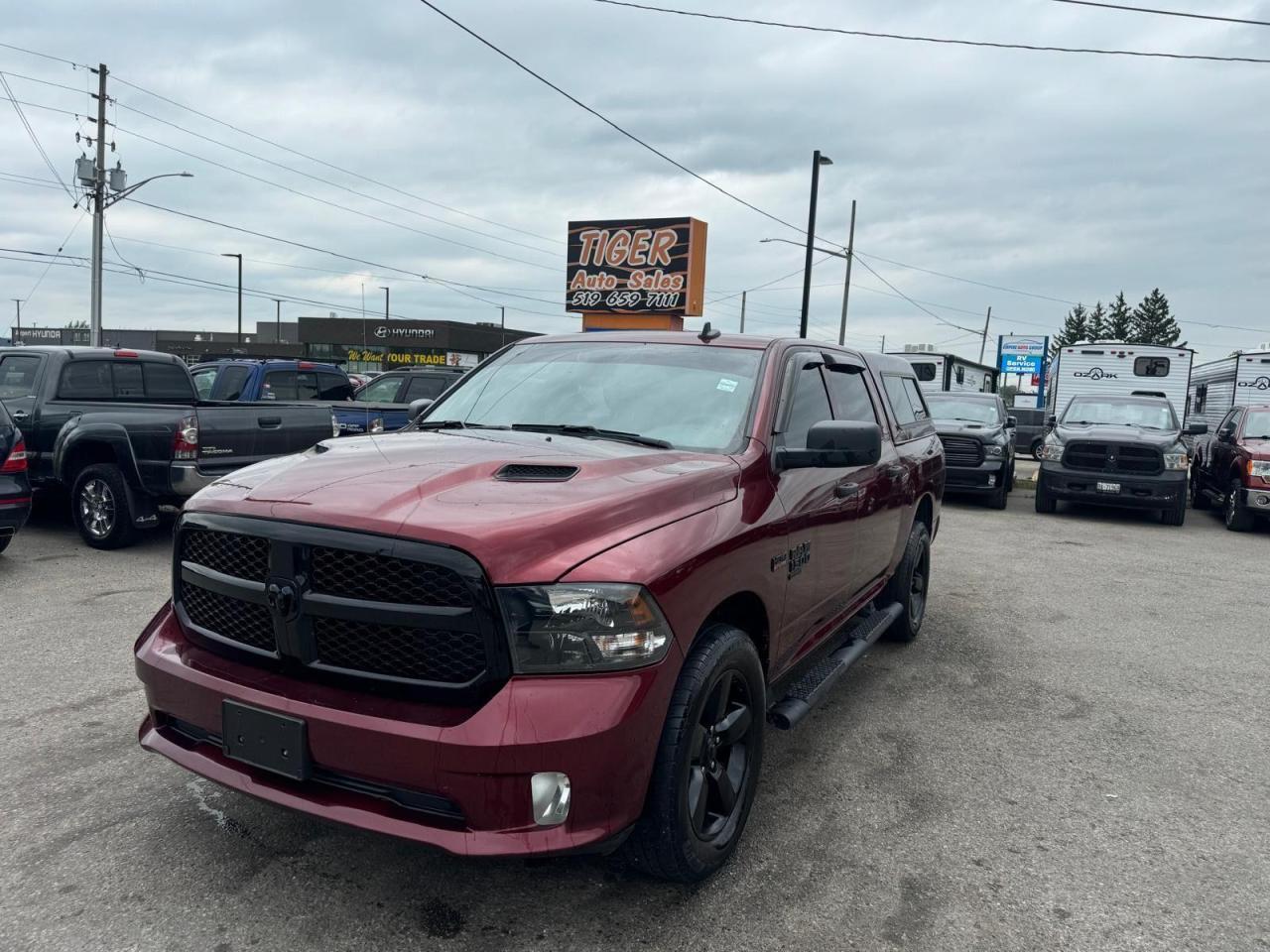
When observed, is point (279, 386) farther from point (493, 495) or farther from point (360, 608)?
point (360, 608)

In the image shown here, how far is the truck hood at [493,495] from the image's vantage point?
2434 millimetres

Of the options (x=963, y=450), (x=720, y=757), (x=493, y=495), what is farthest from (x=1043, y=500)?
(x=493, y=495)

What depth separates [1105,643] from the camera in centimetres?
618

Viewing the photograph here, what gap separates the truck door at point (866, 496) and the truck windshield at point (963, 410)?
32.6ft

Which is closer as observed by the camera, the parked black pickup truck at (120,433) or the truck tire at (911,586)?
the truck tire at (911,586)

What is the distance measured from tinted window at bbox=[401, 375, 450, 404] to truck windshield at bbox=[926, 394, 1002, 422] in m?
7.92

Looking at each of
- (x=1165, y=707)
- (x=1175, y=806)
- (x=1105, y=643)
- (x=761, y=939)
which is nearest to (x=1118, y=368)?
(x=1105, y=643)

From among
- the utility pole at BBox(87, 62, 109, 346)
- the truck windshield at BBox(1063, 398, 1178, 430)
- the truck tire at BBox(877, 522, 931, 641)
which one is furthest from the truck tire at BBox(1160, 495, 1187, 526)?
the utility pole at BBox(87, 62, 109, 346)

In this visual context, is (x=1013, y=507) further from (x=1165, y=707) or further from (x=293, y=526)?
(x=293, y=526)

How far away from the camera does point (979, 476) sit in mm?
13414

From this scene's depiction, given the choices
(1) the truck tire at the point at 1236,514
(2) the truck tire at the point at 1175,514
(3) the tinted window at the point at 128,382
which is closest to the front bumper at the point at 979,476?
(2) the truck tire at the point at 1175,514

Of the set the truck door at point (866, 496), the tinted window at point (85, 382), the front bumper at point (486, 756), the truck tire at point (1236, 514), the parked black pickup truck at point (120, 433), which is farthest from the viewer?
the truck tire at point (1236, 514)

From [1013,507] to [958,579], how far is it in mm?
6759

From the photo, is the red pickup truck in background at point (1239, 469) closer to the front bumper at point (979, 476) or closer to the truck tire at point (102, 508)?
the front bumper at point (979, 476)
